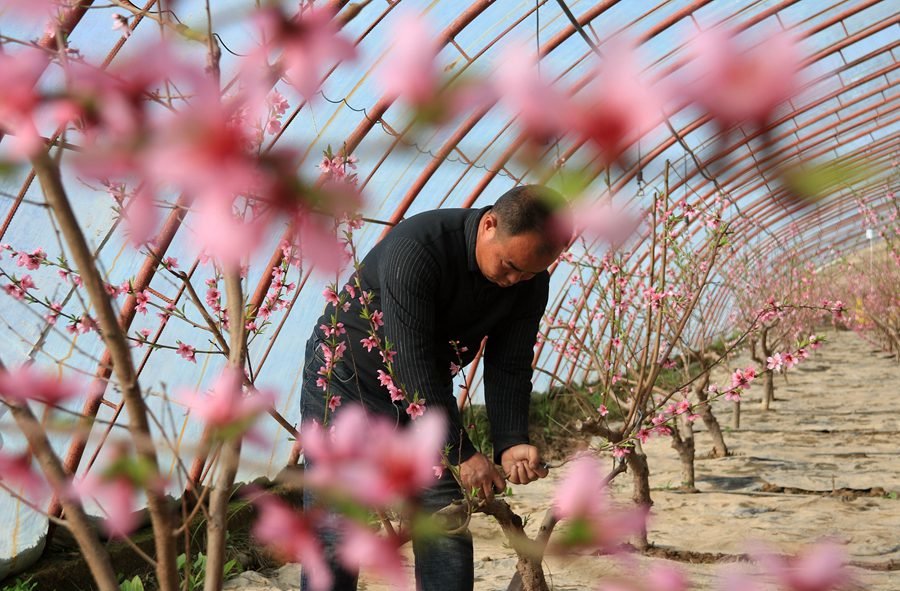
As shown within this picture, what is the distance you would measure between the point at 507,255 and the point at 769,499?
155 inches

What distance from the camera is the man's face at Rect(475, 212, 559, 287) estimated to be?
2150 mm

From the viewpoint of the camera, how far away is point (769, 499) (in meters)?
5.38

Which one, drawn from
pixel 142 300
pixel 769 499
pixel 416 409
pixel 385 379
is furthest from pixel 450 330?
pixel 769 499

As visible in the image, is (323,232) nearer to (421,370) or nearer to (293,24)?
(293,24)

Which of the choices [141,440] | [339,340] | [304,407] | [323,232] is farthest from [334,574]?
[323,232]

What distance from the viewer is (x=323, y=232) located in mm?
611

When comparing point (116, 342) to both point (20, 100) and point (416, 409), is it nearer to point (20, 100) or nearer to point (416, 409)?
point (20, 100)

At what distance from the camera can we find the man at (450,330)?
2.21 meters

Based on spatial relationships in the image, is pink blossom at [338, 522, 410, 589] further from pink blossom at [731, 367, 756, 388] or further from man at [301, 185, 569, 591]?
pink blossom at [731, 367, 756, 388]

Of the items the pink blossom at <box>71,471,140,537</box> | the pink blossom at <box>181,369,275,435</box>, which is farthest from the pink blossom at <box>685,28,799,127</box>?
the pink blossom at <box>71,471,140,537</box>

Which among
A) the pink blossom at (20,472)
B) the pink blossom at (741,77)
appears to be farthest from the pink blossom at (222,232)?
the pink blossom at (20,472)

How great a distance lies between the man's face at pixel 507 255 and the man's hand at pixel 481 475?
1.62ft

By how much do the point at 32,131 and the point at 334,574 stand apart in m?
1.95

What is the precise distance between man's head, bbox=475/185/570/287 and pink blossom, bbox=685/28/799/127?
149 centimetres
